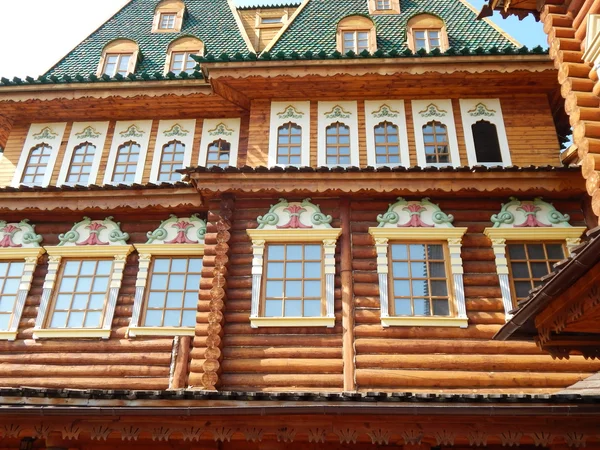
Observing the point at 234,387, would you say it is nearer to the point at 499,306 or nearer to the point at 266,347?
the point at 266,347

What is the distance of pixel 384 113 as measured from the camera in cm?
1367

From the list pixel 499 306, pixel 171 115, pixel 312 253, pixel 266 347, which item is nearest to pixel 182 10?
pixel 171 115

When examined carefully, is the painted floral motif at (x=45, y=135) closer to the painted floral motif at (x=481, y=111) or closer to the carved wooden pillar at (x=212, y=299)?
the carved wooden pillar at (x=212, y=299)

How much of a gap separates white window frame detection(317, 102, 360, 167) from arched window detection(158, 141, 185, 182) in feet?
12.1

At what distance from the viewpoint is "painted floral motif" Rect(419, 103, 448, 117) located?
1355 cm

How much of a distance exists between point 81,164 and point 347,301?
8142mm

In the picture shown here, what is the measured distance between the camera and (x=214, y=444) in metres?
9.11

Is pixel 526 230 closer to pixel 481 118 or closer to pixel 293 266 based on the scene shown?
pixel 481 118

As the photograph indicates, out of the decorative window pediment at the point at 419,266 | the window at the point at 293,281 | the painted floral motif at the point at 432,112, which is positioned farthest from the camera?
the painted floral motif at the point at 432,112

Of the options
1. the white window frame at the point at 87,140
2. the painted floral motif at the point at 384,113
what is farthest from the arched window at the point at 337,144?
the white window frame at the point at 87,140

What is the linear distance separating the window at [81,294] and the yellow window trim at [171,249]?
3.03ft

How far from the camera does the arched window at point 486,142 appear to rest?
12984 millimetres

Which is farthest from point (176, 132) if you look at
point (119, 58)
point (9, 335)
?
point (9, 335)

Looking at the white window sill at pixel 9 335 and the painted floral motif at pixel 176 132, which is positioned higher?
the painted floral motif at pixel 176 132
